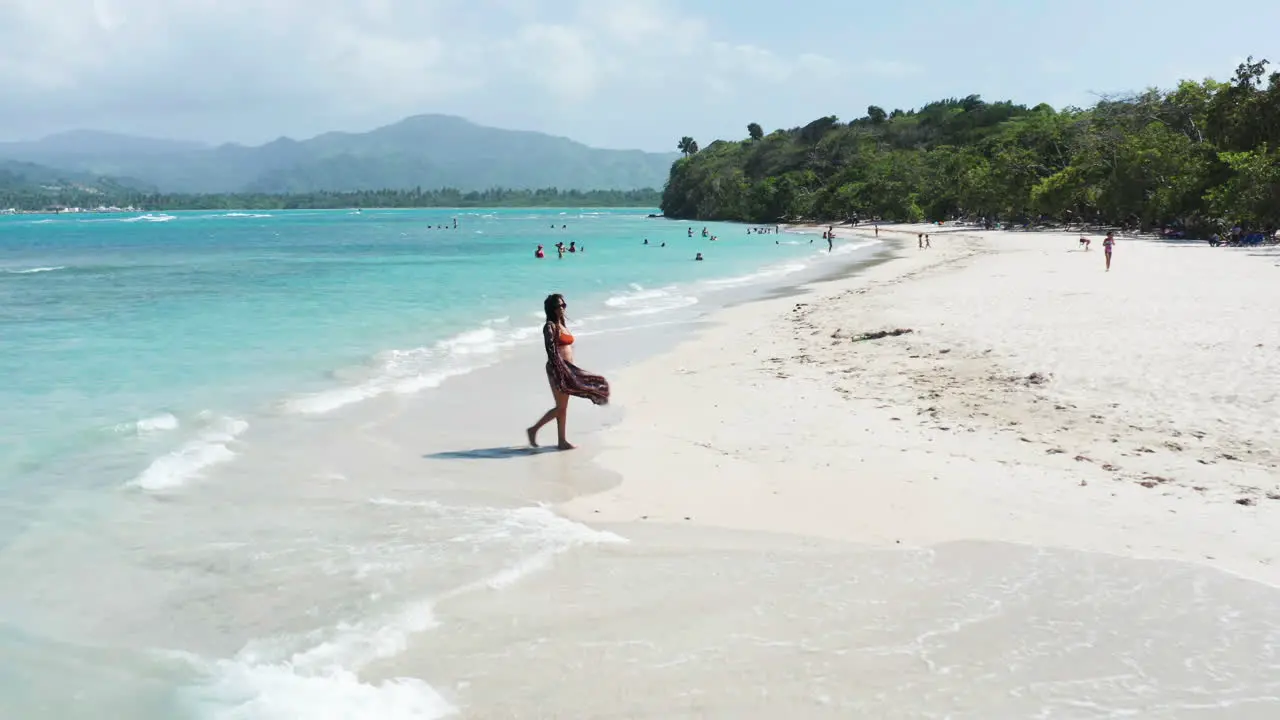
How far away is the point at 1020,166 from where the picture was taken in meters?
77.8

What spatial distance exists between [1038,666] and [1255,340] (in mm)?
11527

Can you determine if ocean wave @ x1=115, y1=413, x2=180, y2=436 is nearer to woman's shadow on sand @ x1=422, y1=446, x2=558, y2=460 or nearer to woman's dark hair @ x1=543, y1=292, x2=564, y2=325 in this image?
woman's shadow on sand @ x1=422, y1=446, x2=558, y2=460

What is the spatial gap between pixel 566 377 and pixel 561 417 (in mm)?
610

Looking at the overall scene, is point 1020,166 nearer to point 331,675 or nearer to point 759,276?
point 759,276

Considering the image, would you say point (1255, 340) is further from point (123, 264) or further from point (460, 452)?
point (123, 264)

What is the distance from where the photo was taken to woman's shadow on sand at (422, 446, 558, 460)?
1020cm

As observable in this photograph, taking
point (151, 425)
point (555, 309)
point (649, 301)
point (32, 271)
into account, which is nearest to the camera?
point (555, 309)

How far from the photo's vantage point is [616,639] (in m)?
5.59

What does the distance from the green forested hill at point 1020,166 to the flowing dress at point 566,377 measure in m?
38.7

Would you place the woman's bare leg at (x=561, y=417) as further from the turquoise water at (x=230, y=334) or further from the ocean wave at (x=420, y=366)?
the ocean wave at (x=420, y=366)

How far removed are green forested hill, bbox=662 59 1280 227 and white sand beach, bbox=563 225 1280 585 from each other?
2997 cm

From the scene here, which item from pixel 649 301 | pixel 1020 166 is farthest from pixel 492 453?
pixel 1020 166

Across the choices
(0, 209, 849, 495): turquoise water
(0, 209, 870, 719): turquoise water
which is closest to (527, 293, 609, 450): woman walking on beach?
(0, 209, 870, 719): turquoise water

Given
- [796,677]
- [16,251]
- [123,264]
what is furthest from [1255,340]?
[16,251]
